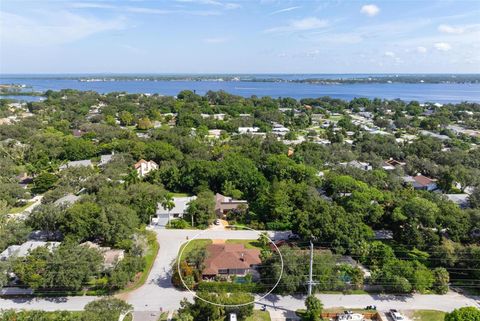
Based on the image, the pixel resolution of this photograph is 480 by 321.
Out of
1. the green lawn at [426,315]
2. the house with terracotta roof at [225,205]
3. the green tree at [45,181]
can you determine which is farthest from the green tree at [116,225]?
the green lawn at [426,315]

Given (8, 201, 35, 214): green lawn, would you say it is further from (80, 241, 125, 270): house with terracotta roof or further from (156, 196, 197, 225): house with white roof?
(156, 196, 197, 225): house with white roof

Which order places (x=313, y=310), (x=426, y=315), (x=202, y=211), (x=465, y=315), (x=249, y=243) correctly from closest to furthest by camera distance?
(x=465, y=315)
(x=313, y=310)
(x=426, y=315)
(x=249, y=243)
(x=202, y=211)

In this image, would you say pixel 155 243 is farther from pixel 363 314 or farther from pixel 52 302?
pixel 363 314

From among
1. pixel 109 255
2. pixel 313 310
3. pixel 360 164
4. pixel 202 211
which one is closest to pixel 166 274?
pixel 109 255

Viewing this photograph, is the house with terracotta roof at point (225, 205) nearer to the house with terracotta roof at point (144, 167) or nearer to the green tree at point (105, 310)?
the house with terracotta roof at point (144, 167)

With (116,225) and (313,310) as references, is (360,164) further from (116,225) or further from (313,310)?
(116,225)
